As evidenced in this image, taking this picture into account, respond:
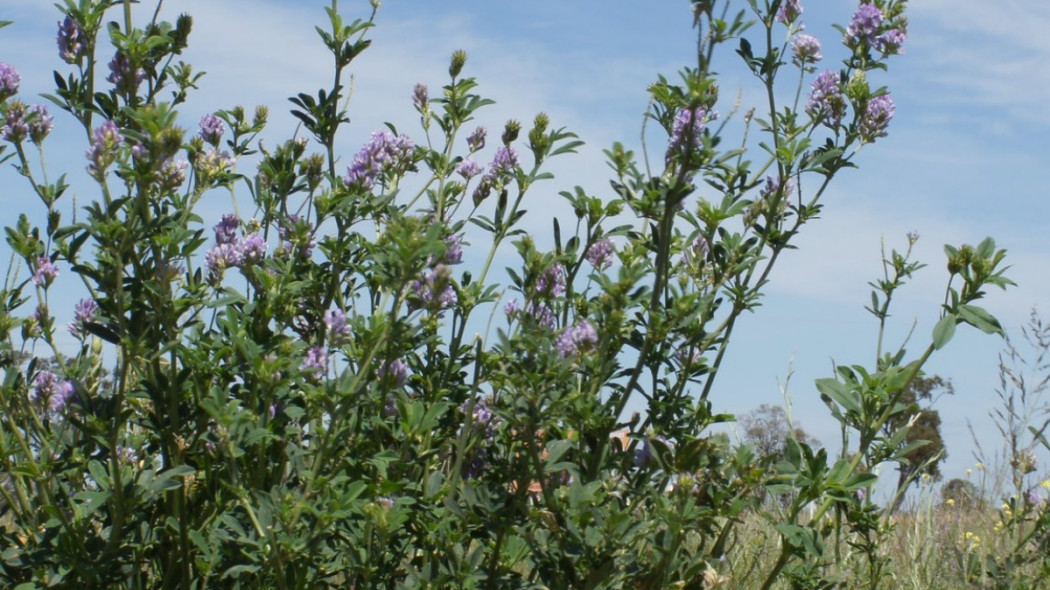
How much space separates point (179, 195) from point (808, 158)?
69.0 inches

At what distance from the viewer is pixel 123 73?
9.08 ft

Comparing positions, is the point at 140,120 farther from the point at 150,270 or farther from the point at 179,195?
the point at 179,195

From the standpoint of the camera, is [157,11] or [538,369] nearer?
[538,369]

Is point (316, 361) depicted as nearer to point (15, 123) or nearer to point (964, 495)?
point (15, 123)

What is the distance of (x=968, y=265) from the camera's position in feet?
8.62

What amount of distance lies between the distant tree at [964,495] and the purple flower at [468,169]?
326 centimetres

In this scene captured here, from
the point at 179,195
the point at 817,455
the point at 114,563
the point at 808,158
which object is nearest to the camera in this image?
the point at 817,455

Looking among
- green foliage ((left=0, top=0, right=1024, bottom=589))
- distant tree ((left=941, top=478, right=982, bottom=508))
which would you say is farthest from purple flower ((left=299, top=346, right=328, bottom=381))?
distant tree ((left=941, top=478, right=982, bottom=508))

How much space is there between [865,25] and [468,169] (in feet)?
4.05

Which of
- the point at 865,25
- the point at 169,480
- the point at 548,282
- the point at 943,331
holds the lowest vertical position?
the point at 169,480

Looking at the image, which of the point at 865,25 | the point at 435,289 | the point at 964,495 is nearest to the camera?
the point at 435,289

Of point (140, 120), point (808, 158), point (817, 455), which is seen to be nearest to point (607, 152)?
point (808, 158)

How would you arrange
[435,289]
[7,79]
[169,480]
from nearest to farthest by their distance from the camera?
Result: 1. [435,289]
2. [169,480]
3. [7,79]

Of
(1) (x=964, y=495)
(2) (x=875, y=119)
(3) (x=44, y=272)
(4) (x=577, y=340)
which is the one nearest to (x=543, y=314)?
(4) (x=577, y=340)
